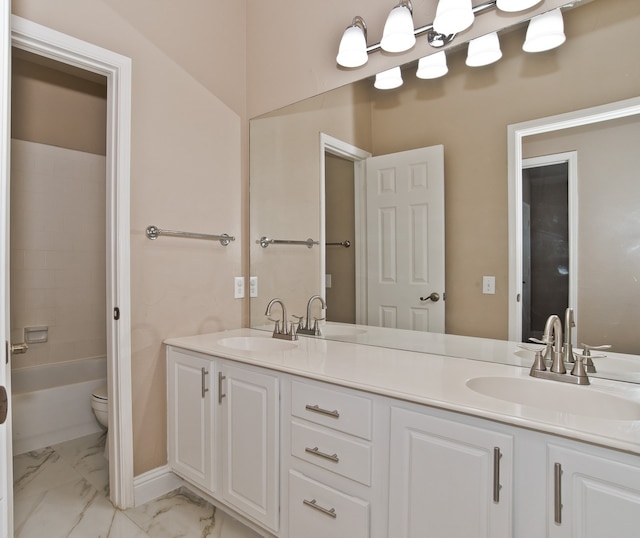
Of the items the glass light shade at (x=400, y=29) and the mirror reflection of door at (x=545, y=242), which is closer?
the mirror reflection of door at (x=545, y=242)

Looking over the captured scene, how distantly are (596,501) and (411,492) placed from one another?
456 mm

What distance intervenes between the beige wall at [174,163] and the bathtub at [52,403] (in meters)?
1.16

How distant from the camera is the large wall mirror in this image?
1379 mm

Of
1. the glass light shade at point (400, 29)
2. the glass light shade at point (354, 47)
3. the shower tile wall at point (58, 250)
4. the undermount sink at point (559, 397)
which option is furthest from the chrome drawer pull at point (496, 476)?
the shower tile wall at point (58, 250)

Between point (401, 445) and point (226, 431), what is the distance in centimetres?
86

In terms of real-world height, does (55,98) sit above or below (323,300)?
above

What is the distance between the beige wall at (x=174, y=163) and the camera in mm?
1977

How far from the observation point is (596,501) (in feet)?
3.07

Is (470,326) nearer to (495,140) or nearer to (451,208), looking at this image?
(451,208)

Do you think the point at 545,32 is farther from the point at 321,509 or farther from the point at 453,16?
the point at 321,509

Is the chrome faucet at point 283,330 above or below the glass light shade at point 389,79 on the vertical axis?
below

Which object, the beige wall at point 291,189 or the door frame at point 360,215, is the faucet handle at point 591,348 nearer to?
the door frame at point 360,215

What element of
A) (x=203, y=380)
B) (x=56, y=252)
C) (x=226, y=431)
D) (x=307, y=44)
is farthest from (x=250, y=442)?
(x=56, y=252)

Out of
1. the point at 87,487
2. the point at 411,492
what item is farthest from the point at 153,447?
the point at 411,492
